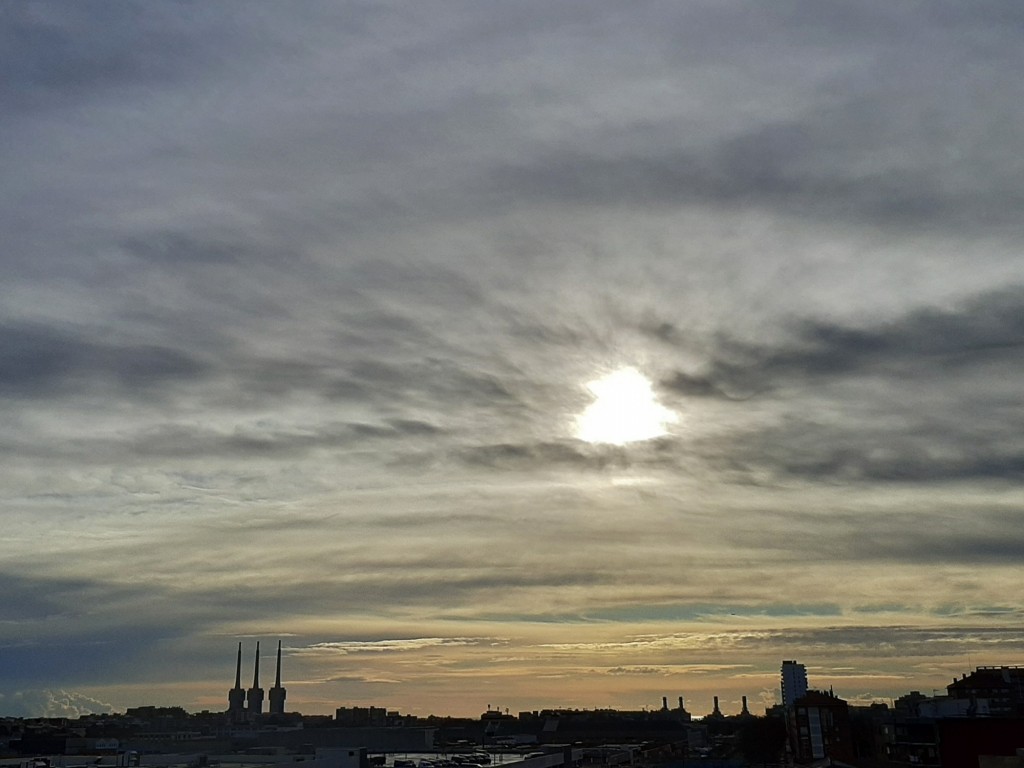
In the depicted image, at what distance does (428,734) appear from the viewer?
180250 millimetres

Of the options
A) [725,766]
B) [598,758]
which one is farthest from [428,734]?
[725,766]

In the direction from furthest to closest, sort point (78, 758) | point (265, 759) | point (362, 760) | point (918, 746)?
point (918, 746), point (78, 758), point (265, 759), point (362, 760)

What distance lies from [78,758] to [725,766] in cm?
10397

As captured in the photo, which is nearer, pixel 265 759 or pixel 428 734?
pixel 265 759

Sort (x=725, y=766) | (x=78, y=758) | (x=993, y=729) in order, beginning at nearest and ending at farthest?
(x=993, y=729) → (x=78, y=758) → (x=725, y=766)

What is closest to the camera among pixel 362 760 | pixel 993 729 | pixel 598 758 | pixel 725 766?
pixel 993 729

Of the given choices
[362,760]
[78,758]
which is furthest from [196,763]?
[78,758]

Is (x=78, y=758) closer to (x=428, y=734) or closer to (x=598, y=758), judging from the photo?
(x=428, y=734)

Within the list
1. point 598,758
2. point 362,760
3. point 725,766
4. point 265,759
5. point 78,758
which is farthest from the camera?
point 598,758

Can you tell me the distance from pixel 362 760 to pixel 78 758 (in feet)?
158

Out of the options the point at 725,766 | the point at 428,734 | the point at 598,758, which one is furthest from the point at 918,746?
the point at 428,734

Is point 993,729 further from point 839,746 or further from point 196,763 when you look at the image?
point 839,746

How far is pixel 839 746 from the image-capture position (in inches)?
7515

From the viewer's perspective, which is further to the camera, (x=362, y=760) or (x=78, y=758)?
(x=78, y=758)
